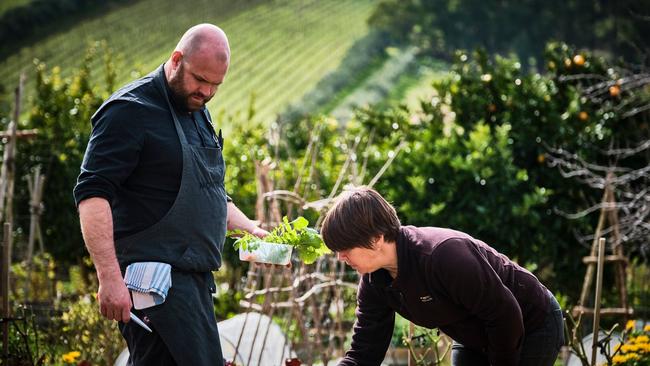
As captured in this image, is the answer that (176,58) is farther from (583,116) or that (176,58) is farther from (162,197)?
(583,116)

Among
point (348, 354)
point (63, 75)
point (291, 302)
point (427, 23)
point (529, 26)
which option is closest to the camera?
point (348, 354)

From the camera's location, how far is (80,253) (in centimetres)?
731

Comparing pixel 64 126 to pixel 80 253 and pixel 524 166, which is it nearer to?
pixel 80 253

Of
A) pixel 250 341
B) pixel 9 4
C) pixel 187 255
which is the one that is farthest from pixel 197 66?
pixel 9 4

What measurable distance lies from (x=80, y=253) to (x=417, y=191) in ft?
9.23

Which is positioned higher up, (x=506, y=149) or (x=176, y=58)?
(x=176, y=58)

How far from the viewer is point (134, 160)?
2.45 metres

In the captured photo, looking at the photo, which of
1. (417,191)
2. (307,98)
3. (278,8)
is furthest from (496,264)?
(278,8)

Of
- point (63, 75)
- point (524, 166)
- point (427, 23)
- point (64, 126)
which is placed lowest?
point (524, 166)

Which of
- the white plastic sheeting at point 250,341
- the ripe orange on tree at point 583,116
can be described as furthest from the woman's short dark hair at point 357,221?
the ripe orange on tree at point 583,116

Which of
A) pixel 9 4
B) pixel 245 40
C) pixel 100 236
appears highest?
pixel 9 4

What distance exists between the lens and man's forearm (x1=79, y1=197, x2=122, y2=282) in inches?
93.6

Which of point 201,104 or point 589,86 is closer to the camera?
point 201,104

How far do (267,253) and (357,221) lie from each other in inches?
19.6
